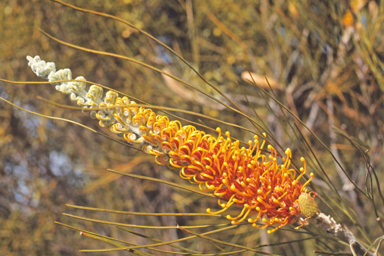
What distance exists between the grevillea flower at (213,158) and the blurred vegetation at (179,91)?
0.54 metres

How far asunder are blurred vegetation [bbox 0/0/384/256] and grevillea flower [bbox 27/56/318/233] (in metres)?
0.54

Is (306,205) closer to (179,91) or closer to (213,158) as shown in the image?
(213,158)

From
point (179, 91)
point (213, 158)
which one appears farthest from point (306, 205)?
point (179, 91)

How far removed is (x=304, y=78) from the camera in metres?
1.35

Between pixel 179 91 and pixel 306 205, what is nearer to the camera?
pixel 306 205

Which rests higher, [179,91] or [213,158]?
[213,158]

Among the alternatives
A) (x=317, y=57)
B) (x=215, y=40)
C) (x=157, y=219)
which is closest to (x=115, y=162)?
(x=157, y=219)

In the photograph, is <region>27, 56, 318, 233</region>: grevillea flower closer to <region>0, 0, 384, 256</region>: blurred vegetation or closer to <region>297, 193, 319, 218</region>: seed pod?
<region>297, 193, 319, 218</region>: seed pod

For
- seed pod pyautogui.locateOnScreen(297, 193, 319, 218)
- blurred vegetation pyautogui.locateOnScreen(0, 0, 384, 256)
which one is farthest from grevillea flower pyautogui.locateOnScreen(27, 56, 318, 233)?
blurred vegetation pyautogui.locateOnScreen(0, 0, 384, 256)

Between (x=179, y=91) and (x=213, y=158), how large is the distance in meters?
0.94

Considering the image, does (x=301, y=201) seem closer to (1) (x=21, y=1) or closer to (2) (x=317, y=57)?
(2) (x=317, y=57)

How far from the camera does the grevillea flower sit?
392mm

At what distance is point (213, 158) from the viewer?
0.40 meters

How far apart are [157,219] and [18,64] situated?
1.25 metres
